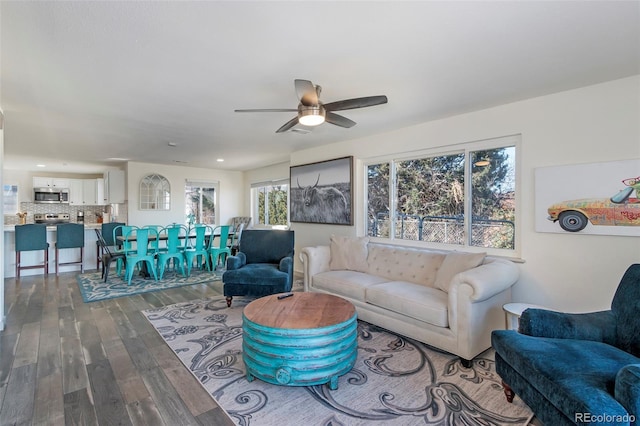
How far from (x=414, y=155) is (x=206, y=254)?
444cm

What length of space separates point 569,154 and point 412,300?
1.99m

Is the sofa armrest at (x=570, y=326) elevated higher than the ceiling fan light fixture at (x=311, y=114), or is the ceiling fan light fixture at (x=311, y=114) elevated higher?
the ceiling fan light fixture at (x=311, y=114)

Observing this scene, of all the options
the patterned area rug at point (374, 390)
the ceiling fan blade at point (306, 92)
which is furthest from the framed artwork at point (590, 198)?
the ceiling fan blade at point (306, 92)

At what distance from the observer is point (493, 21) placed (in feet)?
5.83

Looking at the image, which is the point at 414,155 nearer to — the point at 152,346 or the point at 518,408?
the point at 518,408

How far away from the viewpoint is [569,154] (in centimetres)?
277

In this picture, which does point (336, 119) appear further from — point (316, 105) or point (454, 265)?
point (454, 265)

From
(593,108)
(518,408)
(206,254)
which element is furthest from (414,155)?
(206,254)

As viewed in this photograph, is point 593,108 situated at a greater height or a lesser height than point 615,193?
greater

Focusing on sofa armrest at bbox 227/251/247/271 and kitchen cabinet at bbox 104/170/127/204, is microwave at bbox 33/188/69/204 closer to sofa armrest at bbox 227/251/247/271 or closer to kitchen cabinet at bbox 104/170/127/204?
kitchen cabinet at bbox 104/170/127/204

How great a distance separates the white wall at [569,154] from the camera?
2529 millimetres

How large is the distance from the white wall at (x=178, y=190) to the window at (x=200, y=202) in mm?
146

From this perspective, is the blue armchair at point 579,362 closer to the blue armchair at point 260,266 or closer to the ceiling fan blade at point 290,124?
the ceiling fan blade at point 290,124

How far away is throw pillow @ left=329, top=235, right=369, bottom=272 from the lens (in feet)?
13.3
